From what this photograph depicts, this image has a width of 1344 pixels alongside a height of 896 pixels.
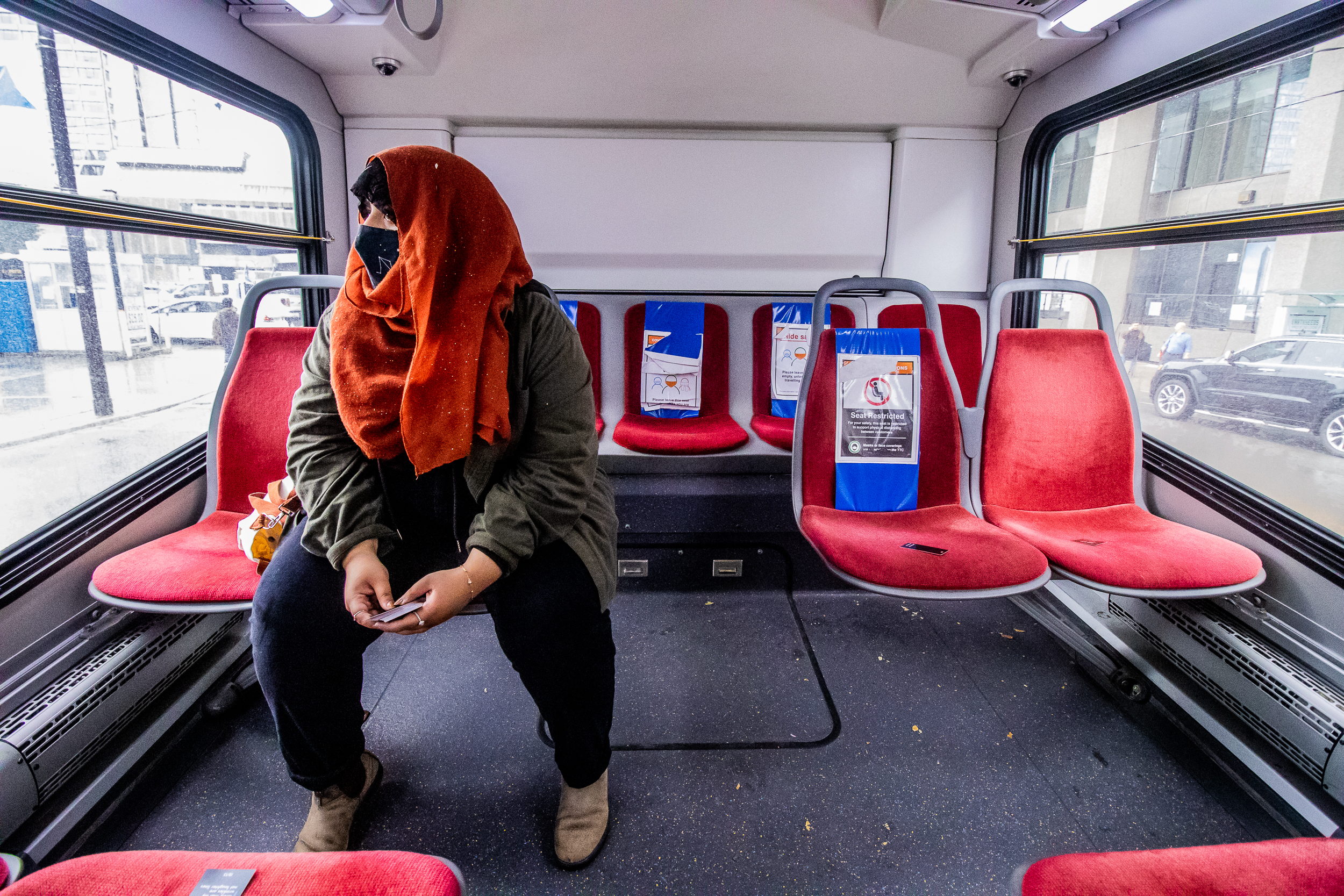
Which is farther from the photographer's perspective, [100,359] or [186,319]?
[186,319]

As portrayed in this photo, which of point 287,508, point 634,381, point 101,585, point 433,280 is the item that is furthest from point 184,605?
point 634,381

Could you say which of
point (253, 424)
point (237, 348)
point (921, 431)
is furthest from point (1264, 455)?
point (237, 348)

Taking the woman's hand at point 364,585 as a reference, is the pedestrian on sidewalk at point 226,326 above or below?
above

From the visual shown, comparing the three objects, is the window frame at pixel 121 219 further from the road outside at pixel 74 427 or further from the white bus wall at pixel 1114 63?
the white bus wall at pixel 1114 63

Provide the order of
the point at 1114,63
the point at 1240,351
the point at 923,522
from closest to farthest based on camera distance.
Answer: the point at 923,522 → the point at 1240,351 → the point at 1114,63

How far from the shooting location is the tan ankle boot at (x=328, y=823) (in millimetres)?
1381

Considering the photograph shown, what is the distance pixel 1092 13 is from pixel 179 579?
3434 mm

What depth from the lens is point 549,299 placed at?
1.52 metres

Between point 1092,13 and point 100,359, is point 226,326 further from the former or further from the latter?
point 1092,13

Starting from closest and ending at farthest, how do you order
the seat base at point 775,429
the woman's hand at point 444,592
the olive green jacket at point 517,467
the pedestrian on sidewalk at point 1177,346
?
1. the woman's hand at point 444,592
2. the olive green jacket at point 517,467
3. the pedestrian on sidewalk at point 1177,346
4. the seat base at point 775,429

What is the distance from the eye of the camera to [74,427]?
5.98ft

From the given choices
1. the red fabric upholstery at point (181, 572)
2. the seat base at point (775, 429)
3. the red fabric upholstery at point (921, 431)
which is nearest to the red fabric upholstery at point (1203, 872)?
the red fabric upholstery at point (921, 431)

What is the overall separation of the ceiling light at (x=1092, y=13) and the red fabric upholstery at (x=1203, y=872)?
100 inches

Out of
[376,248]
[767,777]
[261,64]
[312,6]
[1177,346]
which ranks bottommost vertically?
[767,777]
